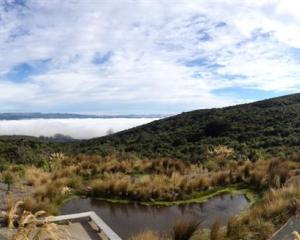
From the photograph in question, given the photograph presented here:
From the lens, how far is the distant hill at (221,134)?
95.5ft

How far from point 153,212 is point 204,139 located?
85.5 feet

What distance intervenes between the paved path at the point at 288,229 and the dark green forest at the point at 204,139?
13886 mm

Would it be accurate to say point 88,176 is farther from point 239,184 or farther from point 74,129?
point 74,129

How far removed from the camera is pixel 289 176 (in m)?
13.7

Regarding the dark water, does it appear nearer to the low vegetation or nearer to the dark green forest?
the low vegetation

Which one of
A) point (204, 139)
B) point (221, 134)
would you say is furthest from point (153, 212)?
point (221, 134)

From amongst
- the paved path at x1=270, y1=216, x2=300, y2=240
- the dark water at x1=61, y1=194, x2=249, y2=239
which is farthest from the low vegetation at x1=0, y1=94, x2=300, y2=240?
the dark water at x1=61, y1=194, x2=249, y2=239

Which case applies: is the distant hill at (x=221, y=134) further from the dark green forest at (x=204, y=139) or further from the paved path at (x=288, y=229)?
the paved path at (x=288, y=229)

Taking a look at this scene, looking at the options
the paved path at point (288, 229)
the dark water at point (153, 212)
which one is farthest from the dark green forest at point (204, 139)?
the paved path at point (288, 229)

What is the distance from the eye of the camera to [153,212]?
37.2 ft

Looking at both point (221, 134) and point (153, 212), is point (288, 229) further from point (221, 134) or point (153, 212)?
point (221, 134)

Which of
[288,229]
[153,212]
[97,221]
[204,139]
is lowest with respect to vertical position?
[153,212]

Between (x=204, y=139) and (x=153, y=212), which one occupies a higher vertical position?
(x=204, y=139)

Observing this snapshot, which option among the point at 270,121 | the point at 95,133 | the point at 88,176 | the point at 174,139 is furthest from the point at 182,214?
the point at 95,133
